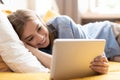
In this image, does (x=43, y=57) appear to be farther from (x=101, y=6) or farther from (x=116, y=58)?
(x=101, y=6)

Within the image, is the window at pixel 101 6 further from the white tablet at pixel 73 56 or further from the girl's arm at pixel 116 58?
the white tablet at pixel 73 56

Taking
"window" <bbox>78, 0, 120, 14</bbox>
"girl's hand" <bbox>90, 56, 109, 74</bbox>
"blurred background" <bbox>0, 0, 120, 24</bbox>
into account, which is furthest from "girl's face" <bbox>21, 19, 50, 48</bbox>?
"window" <bbox>78, 0, 120, 14</bbox>

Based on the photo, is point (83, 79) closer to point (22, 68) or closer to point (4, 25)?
point (22, 68)

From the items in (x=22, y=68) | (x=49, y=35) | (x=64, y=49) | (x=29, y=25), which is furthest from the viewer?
(x=49, y=35)

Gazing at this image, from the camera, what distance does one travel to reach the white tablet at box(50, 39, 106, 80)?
93 cm

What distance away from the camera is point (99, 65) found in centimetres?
110

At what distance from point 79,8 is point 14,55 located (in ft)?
4.84

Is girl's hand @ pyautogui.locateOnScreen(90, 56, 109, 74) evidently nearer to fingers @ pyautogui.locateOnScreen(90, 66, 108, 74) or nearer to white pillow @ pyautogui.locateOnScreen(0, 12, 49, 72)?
fingers @ pyautogui.locateOnScreen(90, 66, 108, 74)

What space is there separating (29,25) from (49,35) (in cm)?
16

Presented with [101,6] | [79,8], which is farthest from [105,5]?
[79,8]

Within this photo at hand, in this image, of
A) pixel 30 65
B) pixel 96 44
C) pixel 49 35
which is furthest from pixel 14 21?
pixel 96 44

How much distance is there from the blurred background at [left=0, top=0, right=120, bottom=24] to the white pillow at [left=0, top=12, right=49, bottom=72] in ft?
2.90

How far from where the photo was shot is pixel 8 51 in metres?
1.20

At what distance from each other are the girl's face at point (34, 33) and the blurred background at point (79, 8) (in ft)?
2.43
